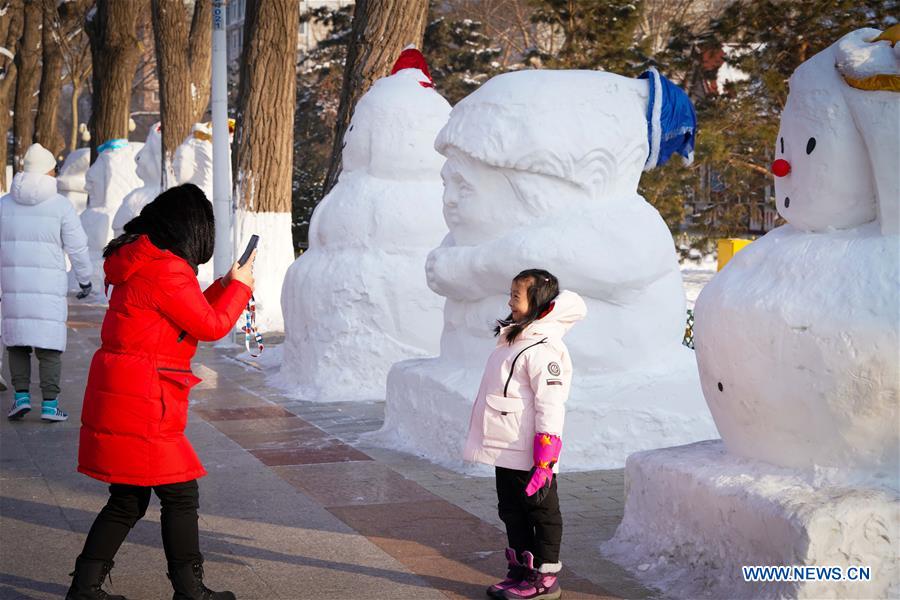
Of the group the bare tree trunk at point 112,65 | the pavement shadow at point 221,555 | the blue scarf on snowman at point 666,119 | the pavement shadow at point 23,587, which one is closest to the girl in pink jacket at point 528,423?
the pavement shadow at point 221,555

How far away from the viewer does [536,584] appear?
16.1 feet

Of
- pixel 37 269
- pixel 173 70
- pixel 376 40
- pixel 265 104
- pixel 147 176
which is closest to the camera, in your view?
pixel 37 269

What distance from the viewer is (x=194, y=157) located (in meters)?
18.1

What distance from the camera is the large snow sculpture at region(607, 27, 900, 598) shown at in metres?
4.38

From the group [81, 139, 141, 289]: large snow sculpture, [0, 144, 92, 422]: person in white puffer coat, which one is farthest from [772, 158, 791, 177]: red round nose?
[81, 139, 141, 289]: large snow sculpture

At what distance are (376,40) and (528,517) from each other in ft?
25.9

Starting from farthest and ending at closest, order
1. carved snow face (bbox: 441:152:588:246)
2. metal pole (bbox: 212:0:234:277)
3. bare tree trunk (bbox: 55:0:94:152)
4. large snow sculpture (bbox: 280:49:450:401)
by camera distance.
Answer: bare tree trunk (bbox: 55:0:94:152) → metal pole (bbox: 212:0:234:277) → large snow sculpture (bbox: 280:49:450:401) → carved snow face (bbox: 441:152:588:246)

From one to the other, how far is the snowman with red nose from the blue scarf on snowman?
254 cm

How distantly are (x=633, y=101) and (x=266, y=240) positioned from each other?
8195 millimetres

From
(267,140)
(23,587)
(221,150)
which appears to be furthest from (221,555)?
(267,140)

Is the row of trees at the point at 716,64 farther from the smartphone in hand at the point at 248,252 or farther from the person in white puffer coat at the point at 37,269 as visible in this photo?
the smartphone in hand at the point at 248,252

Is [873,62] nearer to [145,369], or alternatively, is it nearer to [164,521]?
[145,369]

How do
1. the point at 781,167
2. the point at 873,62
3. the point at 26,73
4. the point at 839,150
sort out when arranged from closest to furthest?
the point at 873,62, the point at 839,150, the point at 781,167, the point at 26,73

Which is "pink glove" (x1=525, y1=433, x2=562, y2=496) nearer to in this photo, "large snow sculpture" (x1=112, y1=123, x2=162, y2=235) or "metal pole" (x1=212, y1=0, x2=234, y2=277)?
"metal pole" (x1=212, y1=0, x2=234, y2=277)
